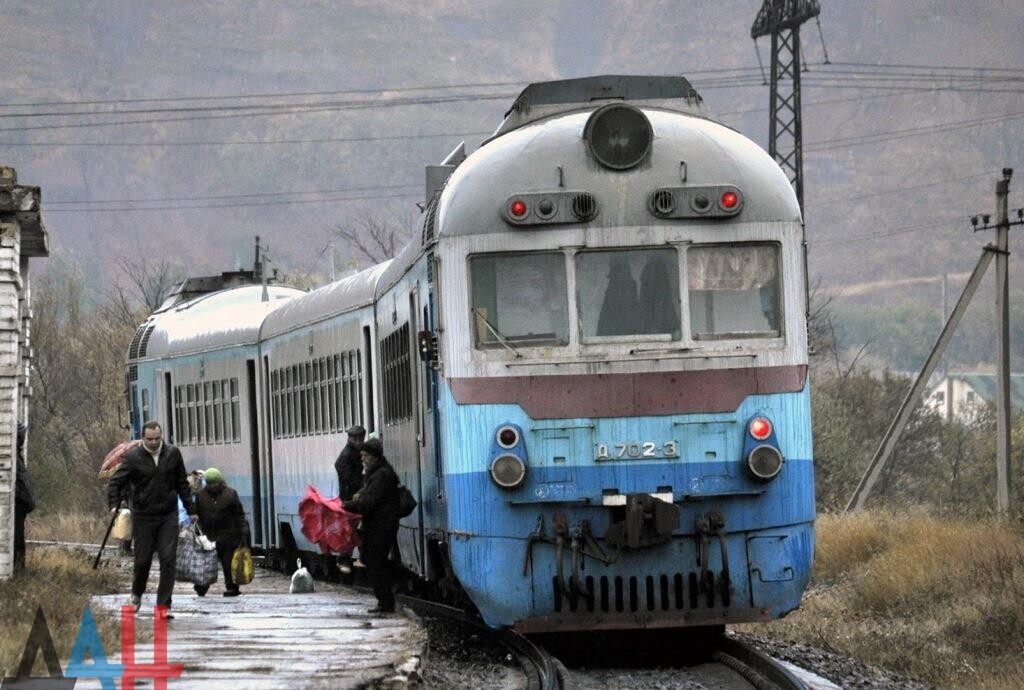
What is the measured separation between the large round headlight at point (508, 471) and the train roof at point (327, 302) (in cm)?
454

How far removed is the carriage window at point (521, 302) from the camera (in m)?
11.4

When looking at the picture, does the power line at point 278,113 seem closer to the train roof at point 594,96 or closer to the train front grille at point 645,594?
the train roof at point 594,96

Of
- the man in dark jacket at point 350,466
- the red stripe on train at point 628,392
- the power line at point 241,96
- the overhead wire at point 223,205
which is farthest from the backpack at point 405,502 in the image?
the power line at point 241,96

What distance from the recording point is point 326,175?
15275cm

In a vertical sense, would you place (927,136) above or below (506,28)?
below

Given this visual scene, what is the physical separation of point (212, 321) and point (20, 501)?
29.9ft

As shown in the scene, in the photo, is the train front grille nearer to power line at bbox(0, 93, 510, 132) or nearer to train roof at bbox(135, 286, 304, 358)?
train roof at bbox(135, 286, 304, 358)

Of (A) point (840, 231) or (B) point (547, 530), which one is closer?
(B) point (547, 530)

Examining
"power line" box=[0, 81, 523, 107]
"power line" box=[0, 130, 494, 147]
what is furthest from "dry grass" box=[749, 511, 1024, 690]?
"power line" box=[0, 81, 523, 107]

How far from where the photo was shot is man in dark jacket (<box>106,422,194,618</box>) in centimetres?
1323

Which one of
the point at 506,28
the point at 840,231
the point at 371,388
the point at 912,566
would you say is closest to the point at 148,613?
the point at 371,388

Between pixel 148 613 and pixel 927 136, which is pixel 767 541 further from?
pixel 927 136

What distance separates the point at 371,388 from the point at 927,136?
14217 centimetres

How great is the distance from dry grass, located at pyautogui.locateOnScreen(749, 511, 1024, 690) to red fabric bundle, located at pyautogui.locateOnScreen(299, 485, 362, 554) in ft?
12.6
